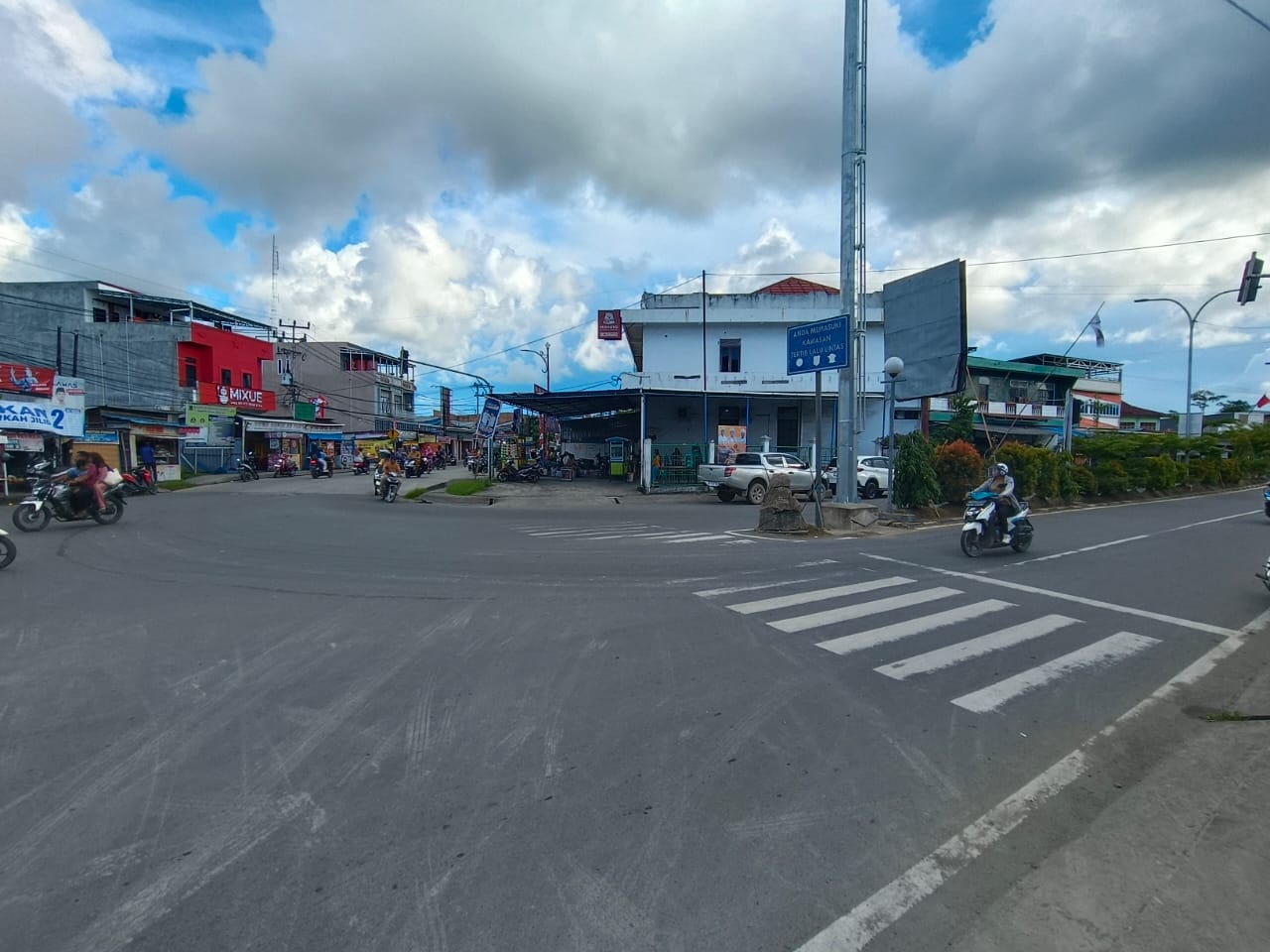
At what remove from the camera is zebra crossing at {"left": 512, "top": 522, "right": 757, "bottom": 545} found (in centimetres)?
1257

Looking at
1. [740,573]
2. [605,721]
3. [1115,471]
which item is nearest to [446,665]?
[605,721]

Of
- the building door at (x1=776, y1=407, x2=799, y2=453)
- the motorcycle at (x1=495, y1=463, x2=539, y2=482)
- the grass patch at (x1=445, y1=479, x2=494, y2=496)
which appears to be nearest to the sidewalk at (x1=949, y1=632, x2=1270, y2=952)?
the grass patch at (x1=445, y1=479, x2=494, y2=496)

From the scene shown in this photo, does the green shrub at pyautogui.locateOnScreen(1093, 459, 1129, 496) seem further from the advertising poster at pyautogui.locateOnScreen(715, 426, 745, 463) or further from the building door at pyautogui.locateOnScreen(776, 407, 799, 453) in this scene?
the building door at pyautogui.locateOnScreen(776, 407, 799, 453)

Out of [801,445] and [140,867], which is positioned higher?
[801,445]

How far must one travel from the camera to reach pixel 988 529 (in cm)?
1080

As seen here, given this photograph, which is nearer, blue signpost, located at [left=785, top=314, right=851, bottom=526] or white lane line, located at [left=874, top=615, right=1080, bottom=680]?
white lane line, located at [left=874, top=615, right=1080, bottom=680]

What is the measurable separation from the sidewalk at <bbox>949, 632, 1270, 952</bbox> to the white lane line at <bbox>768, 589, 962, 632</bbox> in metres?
2.75

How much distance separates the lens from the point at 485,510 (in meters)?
19.0

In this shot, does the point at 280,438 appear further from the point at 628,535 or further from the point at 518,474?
the point at 628,535

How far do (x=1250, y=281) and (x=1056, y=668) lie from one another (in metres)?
18.2

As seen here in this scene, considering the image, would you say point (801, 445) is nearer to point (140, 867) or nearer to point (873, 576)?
point (873, 576)

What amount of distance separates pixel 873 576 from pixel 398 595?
21.0 ft

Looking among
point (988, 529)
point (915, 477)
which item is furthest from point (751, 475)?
point (988, 529)

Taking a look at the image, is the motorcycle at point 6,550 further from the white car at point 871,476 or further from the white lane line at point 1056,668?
the white car at point 871,476
